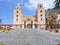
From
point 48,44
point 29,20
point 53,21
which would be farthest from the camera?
point 29,20

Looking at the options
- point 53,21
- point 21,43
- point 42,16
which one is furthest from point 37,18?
point 21,43

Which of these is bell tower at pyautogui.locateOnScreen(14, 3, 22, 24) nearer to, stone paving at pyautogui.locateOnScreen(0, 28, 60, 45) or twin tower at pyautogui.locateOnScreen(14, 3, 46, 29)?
twin tower at pyautogui.locateOnScreen(14, 3, 46, 29)

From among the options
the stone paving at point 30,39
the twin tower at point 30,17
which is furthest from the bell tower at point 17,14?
the stone paving at point 30,39

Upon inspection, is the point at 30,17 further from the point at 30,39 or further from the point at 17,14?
the point at 30,39

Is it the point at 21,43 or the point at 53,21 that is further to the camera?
the point at 53,21

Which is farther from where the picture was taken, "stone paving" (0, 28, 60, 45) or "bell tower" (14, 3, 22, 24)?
"bell tower" (14, 3, 22, 24)

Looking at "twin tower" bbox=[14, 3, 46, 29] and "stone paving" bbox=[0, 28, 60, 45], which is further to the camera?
"twin tower" bbox=[14, 3, 46, 29]

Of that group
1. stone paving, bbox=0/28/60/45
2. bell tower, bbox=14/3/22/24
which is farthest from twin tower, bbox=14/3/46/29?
stone paving, bbox=0/28/60/45

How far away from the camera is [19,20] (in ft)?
180

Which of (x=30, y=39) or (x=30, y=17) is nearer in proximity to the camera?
(x=30, y=39)

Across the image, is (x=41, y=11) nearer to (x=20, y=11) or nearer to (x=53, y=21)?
(x=20, y=11)

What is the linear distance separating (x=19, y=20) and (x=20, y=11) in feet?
7.85

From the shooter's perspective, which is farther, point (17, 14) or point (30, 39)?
point (17, 14)

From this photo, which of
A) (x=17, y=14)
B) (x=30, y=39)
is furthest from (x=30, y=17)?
(x=30, y=39)
